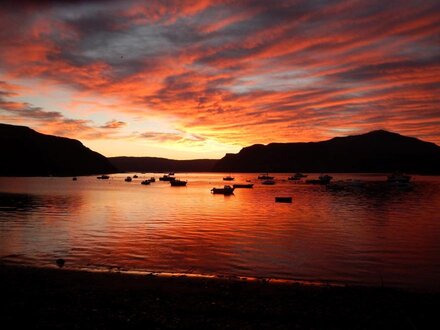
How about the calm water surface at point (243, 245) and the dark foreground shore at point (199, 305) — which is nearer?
the dark foreground shore at point (199, 305)

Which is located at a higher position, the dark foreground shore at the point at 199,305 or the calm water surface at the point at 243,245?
the dark foreground shore at the point at 199,305

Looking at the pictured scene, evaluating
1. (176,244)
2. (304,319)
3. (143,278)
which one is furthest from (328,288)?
(176,244)

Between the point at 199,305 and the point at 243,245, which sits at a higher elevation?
the point at 199,305

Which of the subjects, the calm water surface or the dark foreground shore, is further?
the calm water surface

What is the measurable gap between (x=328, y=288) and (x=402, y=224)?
1417 inches

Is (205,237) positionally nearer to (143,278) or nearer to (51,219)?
(143,278)

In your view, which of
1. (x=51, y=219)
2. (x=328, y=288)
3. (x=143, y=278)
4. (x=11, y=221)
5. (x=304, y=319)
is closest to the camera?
(x=304, y=319)

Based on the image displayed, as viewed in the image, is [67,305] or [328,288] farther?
[328,288]

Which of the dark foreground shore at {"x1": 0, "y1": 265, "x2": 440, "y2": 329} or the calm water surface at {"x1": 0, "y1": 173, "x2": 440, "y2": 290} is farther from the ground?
the dark foreground shore at {"x1": 0, "y1": 265, "x2": 440, "y2": 329}

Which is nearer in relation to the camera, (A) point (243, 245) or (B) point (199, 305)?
(B) point (199, 305)

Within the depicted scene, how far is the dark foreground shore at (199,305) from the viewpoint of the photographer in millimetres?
12406

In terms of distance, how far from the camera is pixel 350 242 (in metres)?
35.2

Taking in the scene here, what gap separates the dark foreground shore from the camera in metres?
12.4

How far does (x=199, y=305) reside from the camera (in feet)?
46.8
